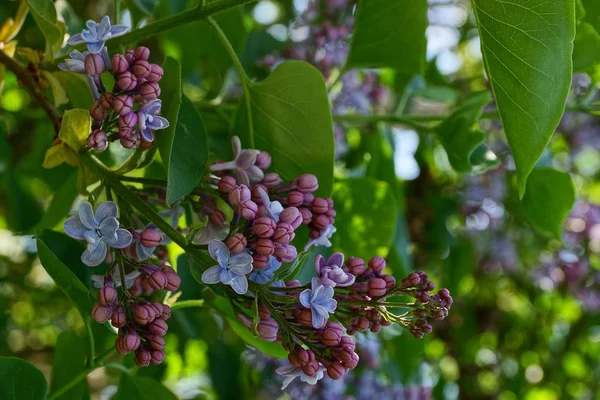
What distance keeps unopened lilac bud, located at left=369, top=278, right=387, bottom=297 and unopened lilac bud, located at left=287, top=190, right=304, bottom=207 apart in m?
0.14

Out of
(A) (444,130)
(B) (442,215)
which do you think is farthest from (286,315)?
(B) (442,215)

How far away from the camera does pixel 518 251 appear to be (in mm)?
2693

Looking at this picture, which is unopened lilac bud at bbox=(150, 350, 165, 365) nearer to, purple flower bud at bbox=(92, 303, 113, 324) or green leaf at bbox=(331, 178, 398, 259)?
purple flower bud at bbox=(92, 303, 113, 324)

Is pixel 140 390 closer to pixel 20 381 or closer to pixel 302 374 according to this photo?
pixel 20 381

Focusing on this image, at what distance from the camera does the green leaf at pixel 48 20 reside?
961 mm

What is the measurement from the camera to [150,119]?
83 cm

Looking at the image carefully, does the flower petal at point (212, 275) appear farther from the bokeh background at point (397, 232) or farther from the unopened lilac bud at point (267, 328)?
the bokeh background at point (397, 232)

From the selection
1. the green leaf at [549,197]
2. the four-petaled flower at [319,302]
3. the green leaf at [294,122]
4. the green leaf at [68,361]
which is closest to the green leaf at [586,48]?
the green leaf at [549,197]

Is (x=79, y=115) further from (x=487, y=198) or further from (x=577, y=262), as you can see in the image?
(x=577, y=262)

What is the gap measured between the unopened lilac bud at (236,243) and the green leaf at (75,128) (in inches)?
8.6

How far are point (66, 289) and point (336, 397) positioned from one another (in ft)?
3.17

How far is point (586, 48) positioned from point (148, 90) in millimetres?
808

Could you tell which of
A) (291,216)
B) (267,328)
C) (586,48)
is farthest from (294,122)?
(586,48)

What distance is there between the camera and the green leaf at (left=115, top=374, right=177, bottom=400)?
1.07m
